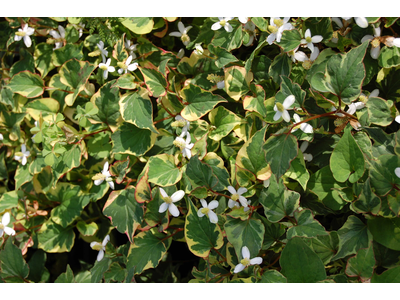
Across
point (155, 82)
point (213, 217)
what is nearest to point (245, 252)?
point (213, 217)

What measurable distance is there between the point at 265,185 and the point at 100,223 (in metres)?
0.89

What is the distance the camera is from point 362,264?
904 mm

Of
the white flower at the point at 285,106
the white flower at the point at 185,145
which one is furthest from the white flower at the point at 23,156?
the white flower at the point at 285,106

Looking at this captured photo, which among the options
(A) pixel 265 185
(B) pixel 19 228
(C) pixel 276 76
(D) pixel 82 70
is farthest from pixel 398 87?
(B) pixel 19 228

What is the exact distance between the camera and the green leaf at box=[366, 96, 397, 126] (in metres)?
0.97

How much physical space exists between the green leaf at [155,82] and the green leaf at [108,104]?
187mm

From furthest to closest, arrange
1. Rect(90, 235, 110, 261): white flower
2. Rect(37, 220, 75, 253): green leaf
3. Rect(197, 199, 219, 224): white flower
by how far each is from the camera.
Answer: Rect(37, 220, 75, 253): green leaf → Rect(90, 235, 110, 261): white flower → Rect(197, 199, 219, 224): white flower

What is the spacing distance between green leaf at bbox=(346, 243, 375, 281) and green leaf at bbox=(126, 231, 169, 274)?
616mm

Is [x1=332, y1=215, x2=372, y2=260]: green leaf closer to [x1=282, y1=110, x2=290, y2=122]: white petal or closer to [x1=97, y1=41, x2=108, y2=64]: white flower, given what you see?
[x1=282, y1=110, x2=290, y2=122]: white petal

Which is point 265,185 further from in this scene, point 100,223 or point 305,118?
point 100,223

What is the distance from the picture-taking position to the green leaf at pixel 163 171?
3.61 ft

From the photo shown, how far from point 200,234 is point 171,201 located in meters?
0.15

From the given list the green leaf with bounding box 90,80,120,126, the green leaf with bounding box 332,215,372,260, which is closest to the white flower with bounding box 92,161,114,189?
the green leaf with bounding box 90,80,120,126

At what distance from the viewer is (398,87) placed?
1.09 meters
